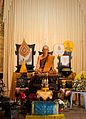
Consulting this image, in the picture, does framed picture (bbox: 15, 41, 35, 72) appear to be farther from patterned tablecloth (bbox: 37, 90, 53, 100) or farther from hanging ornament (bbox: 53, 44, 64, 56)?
patterned tablecloth (bbox: 37, 90, 53, 100)

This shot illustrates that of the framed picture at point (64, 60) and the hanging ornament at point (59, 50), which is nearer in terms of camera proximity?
the hanging ornament at point (59, 50)

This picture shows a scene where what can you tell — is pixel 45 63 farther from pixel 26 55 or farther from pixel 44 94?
pixel 44 94

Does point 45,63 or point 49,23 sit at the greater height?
point 49,23

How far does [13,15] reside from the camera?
24.7 feet

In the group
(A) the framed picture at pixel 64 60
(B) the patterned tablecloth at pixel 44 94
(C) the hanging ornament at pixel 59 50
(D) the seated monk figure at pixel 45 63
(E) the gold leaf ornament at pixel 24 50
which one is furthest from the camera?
(A) the framed picture at pixel 64 60

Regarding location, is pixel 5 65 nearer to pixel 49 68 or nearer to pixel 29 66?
pixel 29 66

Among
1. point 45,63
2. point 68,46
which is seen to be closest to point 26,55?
point 45,63

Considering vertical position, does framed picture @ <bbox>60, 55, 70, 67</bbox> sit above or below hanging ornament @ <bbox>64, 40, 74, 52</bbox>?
below

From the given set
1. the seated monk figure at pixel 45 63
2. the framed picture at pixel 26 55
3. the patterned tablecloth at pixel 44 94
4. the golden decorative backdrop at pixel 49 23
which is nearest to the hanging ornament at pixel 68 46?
the golden decorative backdrop at pixel 49 23

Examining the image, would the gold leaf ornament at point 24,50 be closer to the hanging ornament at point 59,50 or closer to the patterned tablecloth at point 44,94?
the hanging ornament at point 59,50

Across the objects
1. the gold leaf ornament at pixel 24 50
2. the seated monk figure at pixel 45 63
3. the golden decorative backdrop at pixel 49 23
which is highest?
the golden decorative backdrop at pixel 49 23

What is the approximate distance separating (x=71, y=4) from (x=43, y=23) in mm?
978

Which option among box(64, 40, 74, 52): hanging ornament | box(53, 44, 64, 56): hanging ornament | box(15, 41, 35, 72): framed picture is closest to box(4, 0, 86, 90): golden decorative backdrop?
box(64, 40, 74, 52): hanging ornament

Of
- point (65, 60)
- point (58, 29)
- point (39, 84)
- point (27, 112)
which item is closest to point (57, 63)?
point (65, 60)
